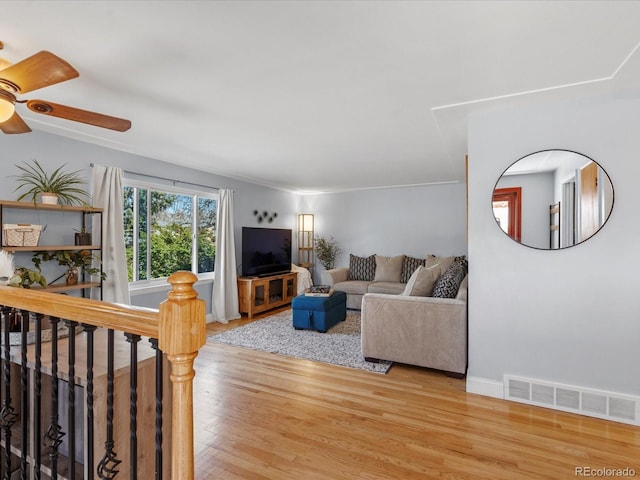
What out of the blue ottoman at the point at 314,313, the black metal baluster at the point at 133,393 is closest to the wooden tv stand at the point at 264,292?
the blue ottoman at the point at 314,313

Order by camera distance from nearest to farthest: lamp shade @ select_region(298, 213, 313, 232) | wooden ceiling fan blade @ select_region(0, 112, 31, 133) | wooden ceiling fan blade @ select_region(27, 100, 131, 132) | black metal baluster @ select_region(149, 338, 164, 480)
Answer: black metal baluster @ select_region(149, 338, 164, 480)
wooden ceiling fan blade @ select_region(27, 100, 131, 132)
wooden ceiling fan blade @ select_region(0, 112, 31, 133)
lamp shade @ select_region(298, 213, 313, 232)

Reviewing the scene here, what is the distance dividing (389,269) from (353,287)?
82 centimetres

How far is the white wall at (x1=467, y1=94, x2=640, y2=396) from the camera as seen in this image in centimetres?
229

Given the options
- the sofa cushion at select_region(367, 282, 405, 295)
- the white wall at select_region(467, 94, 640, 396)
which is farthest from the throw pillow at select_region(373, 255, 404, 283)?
the white wall at select_region(467, 94, 640, 396)

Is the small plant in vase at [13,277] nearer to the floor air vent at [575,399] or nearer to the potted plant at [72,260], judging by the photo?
the potted plant at [72,260]

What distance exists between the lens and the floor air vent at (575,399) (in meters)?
2.28

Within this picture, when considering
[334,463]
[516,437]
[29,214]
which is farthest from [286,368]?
[29,214]

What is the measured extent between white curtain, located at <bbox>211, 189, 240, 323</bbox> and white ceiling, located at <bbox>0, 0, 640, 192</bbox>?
195 cm

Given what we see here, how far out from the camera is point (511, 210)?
259 centimetres

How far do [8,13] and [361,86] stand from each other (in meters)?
1.87

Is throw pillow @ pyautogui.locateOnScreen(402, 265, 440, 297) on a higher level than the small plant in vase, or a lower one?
lower

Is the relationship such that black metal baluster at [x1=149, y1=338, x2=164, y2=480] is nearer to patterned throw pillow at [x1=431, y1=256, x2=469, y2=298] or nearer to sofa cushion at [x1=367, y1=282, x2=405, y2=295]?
patterned throw pillow at [x1=431, y1=256, x2=469, y2=298]

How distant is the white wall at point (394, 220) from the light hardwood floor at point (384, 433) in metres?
3.76

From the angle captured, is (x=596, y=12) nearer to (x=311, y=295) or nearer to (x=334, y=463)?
(x=334, y=463)
